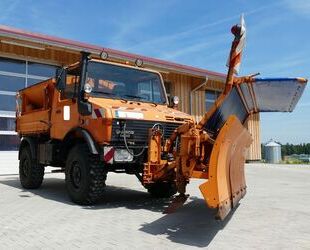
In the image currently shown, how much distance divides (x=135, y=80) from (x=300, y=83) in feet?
12.2

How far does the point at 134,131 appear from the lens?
304 inches

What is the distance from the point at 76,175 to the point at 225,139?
3.32m

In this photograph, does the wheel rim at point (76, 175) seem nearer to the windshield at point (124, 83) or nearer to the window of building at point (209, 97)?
the windshield at point (124, 83)

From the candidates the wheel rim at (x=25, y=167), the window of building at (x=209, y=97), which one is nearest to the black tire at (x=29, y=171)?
the wheel rim at (x=25, y=167)

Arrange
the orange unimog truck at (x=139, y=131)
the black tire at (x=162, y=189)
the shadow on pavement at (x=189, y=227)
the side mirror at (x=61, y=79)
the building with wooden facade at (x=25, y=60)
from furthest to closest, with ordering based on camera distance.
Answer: the building with wooden facade at (x=25, y=60), the black tire at (x=162, y=189), the side mirror at (x=61, y=79), the orange unimog truck at (x=139, y=131), the shadow on pavement at (x=189, y=227)

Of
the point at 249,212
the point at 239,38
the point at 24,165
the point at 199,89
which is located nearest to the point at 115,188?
the point at 24,165

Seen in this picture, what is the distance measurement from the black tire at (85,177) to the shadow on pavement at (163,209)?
0.57 feet

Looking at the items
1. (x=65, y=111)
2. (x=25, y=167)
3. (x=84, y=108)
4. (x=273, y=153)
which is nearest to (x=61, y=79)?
(x=65, y=111)

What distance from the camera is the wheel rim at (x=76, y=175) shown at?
795cm

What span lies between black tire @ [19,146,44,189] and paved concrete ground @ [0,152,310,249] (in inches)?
18.8

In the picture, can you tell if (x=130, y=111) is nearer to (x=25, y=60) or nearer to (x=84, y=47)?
(x=84, y=47)

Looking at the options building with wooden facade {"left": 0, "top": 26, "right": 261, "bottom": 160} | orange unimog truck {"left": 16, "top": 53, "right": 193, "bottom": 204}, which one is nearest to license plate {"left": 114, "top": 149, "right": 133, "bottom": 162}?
orange unimog truck {"left": 16, "top": 53, "right": 193, "bottom": 204}

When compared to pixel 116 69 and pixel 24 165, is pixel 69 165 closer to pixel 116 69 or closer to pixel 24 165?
pixel 116 69

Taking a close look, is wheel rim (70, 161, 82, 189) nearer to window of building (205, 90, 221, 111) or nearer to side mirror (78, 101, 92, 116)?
side mirror (78, 101, 92, 116)
